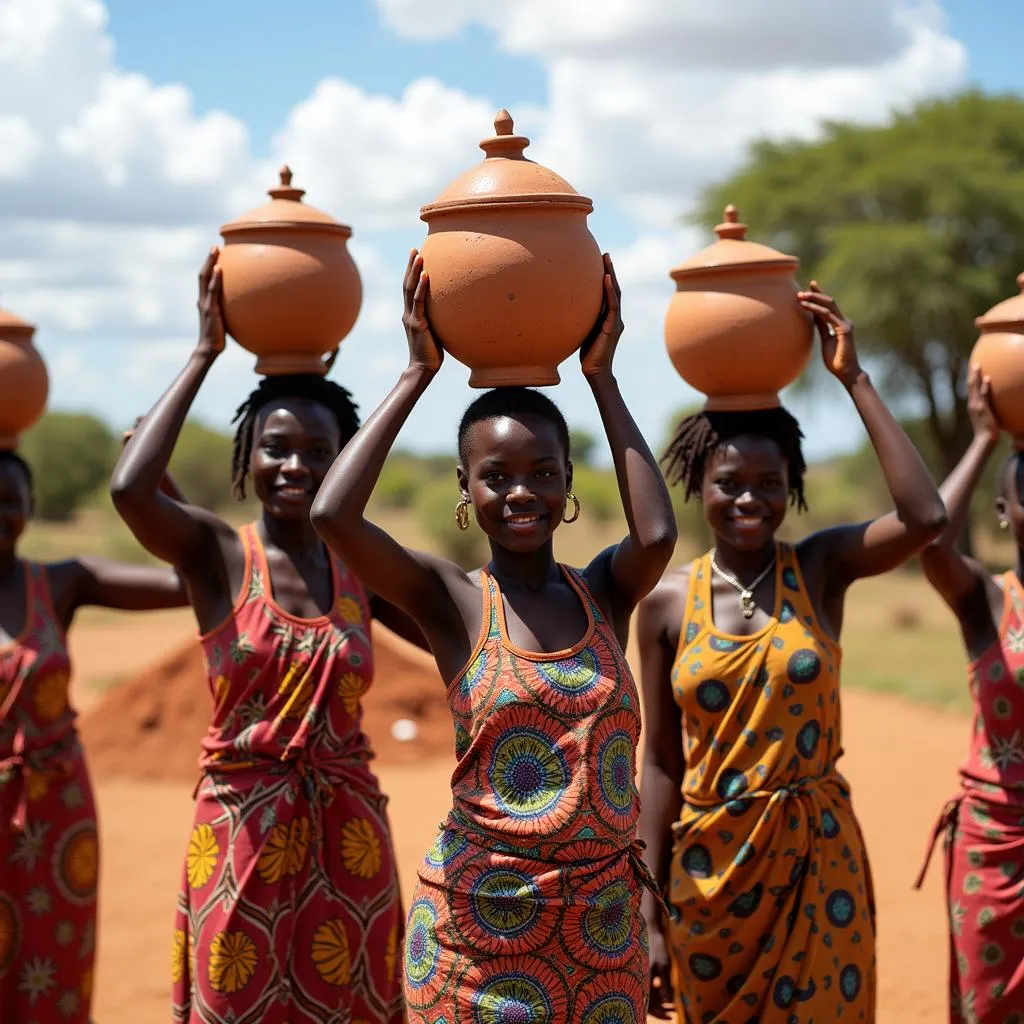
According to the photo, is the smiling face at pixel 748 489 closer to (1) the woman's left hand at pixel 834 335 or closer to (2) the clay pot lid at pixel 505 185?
(1) the woman's left hand at pixel 834 335

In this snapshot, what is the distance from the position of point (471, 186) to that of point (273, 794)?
1.57 m

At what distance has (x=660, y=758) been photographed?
3719mm

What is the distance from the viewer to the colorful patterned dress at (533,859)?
8.68ft

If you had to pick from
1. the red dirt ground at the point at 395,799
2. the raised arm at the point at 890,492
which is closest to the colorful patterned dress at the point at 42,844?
the red dirt ground at the point at 395,799

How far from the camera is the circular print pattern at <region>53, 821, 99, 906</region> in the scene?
425cm

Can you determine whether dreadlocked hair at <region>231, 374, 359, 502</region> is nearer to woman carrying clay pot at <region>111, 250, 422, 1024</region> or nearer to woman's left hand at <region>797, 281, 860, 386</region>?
woman carrying clay pot at <region>111, 250, 422, 1024</region>

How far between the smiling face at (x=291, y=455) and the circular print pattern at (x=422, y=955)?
130 cm

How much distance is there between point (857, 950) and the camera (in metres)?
3.44

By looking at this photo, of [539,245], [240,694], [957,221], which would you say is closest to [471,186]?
[539,245]

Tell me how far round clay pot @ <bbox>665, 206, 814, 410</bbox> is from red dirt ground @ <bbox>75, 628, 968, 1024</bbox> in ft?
10.2

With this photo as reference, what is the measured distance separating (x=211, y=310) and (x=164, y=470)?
0.45m

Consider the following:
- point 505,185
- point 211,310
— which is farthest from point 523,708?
point 211,310

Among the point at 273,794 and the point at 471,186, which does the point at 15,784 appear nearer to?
the point at 273,794

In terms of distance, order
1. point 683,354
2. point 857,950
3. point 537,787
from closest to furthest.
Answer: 1. point 537,787
2. point 857,950
3. point 683,354
